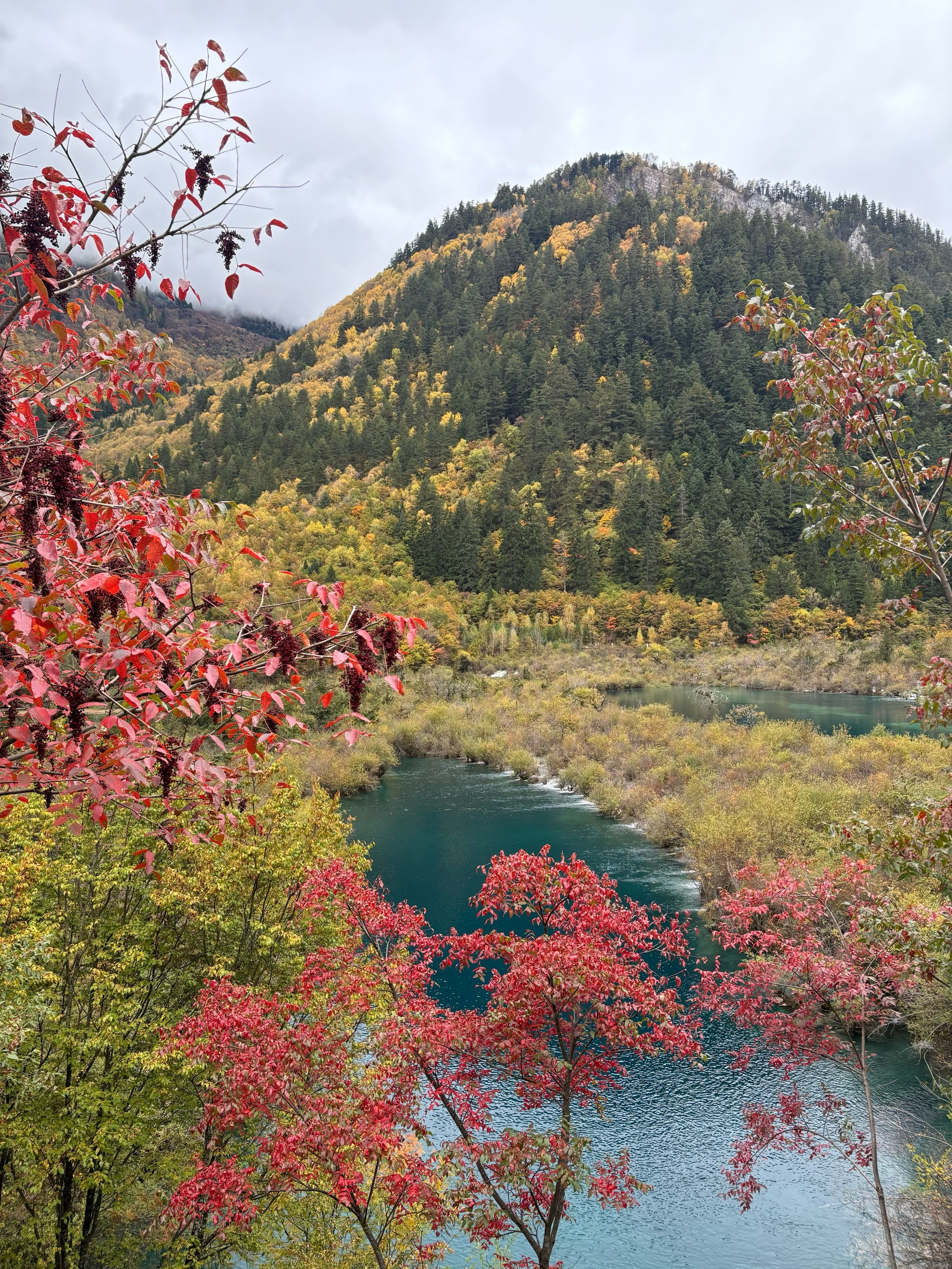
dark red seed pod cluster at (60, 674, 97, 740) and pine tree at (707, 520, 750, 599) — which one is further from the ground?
pine tree at (707, 520, 750, 599)

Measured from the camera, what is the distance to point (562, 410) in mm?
95688

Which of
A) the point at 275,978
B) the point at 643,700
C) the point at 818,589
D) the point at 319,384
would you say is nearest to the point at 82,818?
the point at 275,978

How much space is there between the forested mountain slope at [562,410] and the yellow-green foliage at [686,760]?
26.7 metres

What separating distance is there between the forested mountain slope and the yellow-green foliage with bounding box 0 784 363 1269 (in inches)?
2090

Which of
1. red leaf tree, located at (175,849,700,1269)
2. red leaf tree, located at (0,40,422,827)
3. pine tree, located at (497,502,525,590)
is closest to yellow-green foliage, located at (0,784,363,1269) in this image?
red leaf tree, located at (175,849,700,1269)

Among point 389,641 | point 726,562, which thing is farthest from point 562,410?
point 389,641

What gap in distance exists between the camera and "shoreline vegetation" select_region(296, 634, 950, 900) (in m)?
20.5

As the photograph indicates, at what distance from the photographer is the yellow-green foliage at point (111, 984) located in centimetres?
820

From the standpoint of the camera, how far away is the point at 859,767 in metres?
25.4

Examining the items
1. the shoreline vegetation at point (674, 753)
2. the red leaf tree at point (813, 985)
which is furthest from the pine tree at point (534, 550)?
the red leaf tree at point (813, 985)

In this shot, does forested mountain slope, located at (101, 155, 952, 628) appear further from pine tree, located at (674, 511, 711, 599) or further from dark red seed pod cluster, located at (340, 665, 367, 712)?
dark red seed pod cluster, located at (340, 665, 367, 712)

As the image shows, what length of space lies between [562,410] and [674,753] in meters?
72.8

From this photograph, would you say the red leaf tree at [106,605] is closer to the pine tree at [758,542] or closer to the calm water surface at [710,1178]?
the calm water surface at [710,1178]

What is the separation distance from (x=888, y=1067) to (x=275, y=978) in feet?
37.4
